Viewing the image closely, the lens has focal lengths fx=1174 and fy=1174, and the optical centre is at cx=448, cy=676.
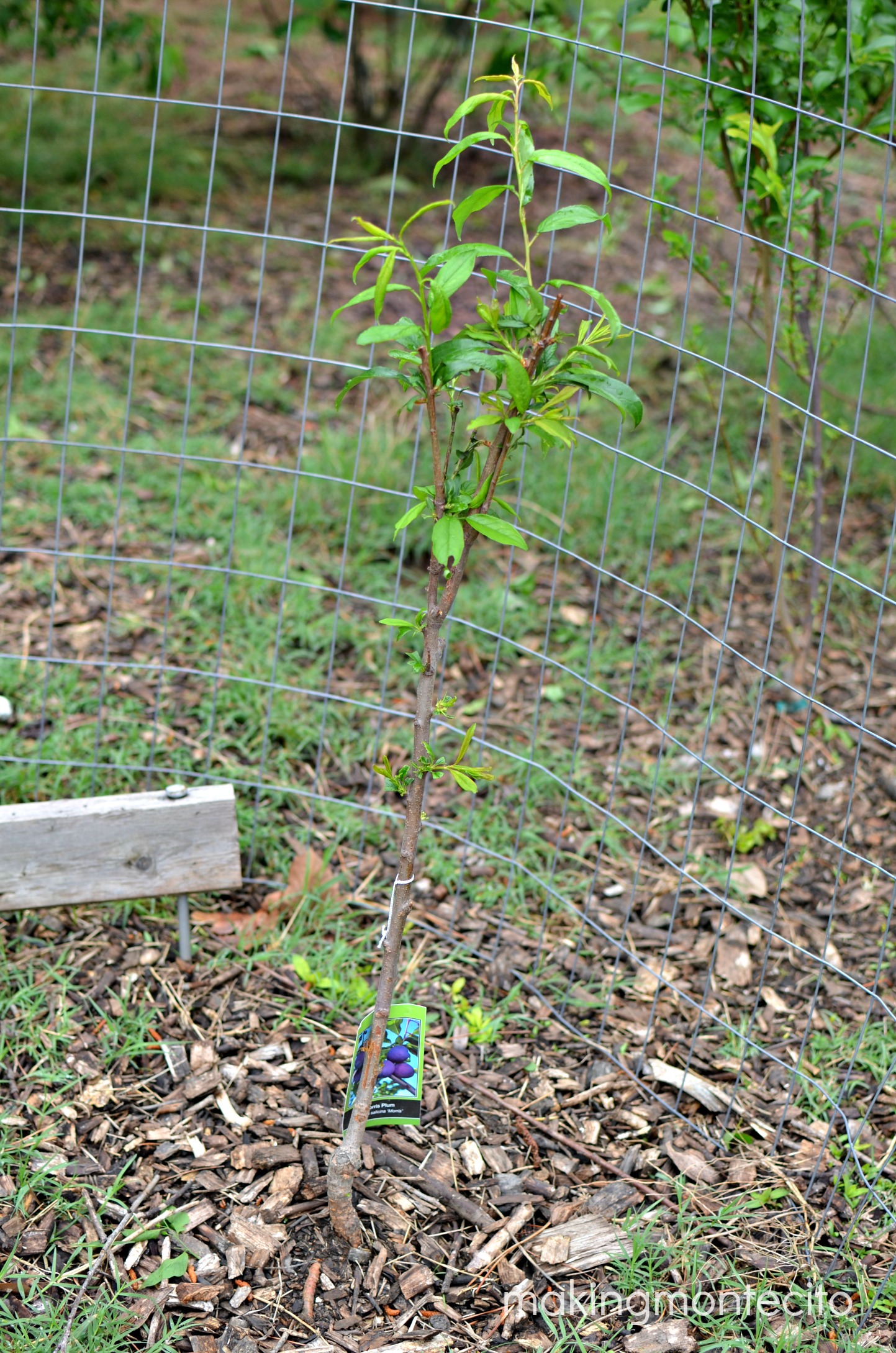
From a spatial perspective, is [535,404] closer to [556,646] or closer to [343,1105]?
[343,1105]

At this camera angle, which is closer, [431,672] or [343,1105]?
[431,672]

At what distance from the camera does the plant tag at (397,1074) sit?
1.92 metres

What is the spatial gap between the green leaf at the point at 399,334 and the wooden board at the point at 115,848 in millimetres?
1069

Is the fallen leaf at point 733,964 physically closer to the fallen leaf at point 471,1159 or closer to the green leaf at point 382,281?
the fallen leaf at point 471,1159

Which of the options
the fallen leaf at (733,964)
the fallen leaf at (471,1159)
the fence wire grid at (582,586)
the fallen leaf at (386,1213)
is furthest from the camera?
the fallen leaf at (733,964)

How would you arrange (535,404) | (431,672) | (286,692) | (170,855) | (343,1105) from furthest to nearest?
(286,692)
(170,855)
(343,1105)
(431,672)
(535,404)

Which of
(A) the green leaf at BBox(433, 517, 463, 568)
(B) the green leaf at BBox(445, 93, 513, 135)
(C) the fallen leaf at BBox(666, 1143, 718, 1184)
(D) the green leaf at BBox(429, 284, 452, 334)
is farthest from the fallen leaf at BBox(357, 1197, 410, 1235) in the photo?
(B) the green leaf at BBox(445, 93, 513, 135)

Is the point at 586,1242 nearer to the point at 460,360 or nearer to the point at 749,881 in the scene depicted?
the point at 749,881

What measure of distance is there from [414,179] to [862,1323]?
5283 millimetres

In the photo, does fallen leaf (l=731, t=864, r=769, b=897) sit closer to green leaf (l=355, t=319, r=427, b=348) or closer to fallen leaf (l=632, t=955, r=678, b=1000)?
fallen leaf (l=632, t=955, r=678, b=1000)

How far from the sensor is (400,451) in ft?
12.2

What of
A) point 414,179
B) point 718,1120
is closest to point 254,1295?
point 718,1120

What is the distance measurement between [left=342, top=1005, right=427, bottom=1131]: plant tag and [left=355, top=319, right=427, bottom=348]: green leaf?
1.05 m

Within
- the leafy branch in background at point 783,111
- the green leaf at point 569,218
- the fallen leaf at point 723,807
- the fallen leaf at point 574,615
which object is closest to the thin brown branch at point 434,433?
the green leaf at point 569,218
